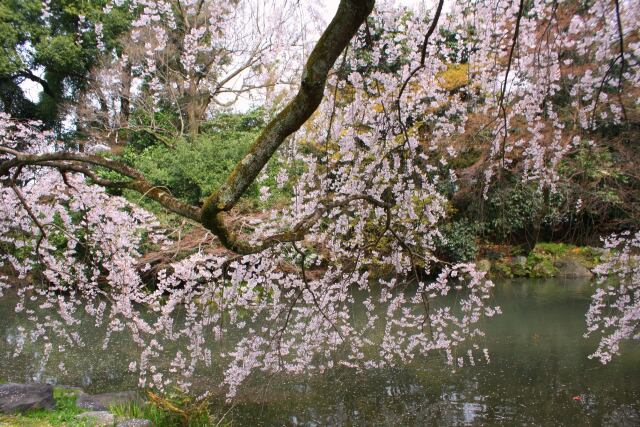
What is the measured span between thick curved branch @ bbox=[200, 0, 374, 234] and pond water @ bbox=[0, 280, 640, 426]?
2004mm

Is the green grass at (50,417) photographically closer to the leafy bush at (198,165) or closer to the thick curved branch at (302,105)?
the thick curved branch at (302,105)

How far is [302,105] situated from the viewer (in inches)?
Result: 59.0

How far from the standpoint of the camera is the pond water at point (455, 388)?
405cm

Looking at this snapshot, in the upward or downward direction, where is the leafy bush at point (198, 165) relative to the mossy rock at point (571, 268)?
upward

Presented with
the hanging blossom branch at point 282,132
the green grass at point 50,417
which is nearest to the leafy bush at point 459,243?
the green grass at point 50,417

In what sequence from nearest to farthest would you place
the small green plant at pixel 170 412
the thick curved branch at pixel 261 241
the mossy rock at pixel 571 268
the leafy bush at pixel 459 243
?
1. the thick curved branch at pixel 261 241
2. the small green plant at pixel 170 412
3. the leafy bush at pixel 459 243
4. the mossy rock at pixel 571 268

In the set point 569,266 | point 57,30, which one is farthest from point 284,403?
point 57,30

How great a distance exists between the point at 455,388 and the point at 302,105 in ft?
13.0

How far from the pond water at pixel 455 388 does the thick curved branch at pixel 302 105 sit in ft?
6.57

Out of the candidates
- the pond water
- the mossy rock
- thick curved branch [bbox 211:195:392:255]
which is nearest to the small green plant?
the pond water

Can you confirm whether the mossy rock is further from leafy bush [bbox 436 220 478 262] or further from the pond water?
the pond water

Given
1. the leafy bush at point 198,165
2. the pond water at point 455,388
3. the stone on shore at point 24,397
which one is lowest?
the pond water at point 455,388

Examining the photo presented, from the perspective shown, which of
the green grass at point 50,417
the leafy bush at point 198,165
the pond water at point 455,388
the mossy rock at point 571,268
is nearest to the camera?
the green grass at point 50,417

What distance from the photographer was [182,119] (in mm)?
11109
